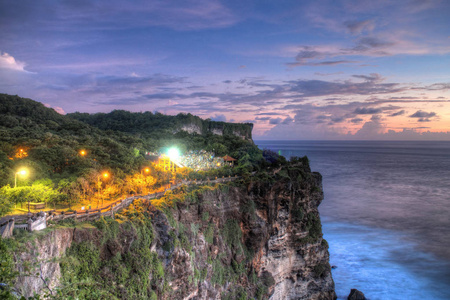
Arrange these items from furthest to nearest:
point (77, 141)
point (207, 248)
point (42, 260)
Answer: point (77, 141)
point (207, 248)
point (42, 260)

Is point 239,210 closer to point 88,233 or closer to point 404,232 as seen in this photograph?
point 88,233

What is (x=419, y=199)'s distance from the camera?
245 ft

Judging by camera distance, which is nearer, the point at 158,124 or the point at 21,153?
the point at 21,153

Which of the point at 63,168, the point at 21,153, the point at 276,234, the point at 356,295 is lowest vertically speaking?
the point at 356,295

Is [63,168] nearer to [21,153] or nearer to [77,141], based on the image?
[21,153]

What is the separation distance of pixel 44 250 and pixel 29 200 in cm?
883

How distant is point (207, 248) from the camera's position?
98.4 ft

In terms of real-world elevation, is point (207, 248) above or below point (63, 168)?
below

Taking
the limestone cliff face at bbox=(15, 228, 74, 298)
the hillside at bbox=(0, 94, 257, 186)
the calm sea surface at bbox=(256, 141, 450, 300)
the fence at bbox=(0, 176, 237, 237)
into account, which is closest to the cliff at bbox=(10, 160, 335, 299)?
the limestone cliff face at bbox=(15, 228, 74, 298)

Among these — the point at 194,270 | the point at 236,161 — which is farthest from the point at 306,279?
the point at 236,161

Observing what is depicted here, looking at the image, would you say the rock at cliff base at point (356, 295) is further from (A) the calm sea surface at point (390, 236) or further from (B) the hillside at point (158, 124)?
(B) the hillside at point (158, 124)

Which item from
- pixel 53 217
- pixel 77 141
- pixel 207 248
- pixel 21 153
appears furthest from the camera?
pixel 77 141

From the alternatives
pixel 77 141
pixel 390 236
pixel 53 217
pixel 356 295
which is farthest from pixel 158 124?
pixel 53 217

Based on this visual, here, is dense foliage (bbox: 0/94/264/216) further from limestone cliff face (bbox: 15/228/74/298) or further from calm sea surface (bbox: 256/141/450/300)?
calm sea surface (bbox: 256/141/450/300)
